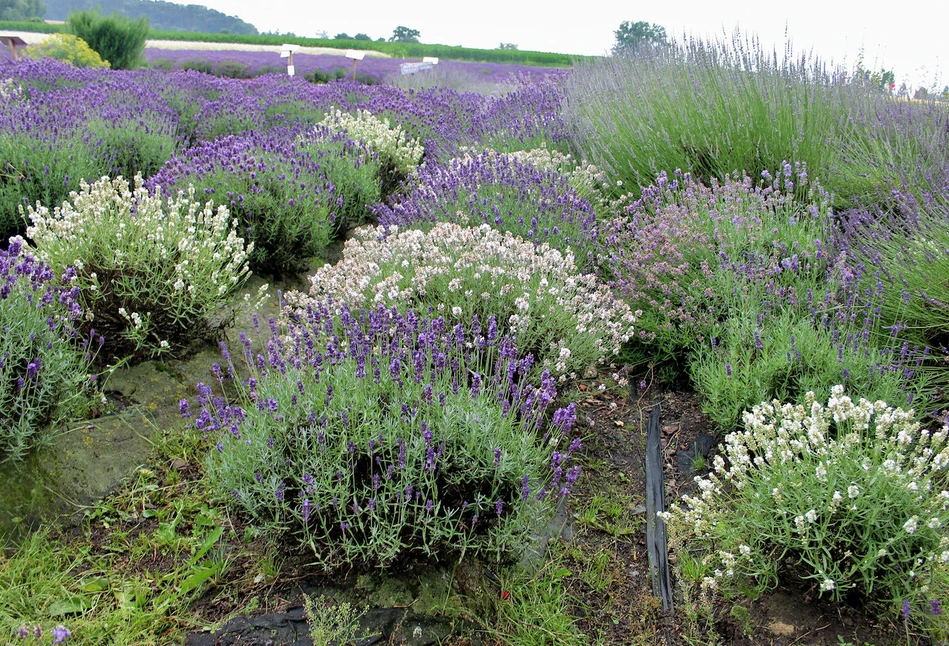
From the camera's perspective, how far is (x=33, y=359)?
2777 millimetres

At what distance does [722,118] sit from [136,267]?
4.24 metres

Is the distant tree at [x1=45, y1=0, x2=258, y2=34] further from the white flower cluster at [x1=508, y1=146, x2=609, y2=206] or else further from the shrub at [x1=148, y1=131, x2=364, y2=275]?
the white flower cluster at [x1=508, y1=146, x2=609, y2=206]

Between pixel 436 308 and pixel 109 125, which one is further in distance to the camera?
pixel 109 125

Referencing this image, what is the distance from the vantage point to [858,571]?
223 centimetres

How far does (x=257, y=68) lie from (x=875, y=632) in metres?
17.4

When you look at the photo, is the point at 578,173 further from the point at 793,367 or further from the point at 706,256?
the point at 793,367

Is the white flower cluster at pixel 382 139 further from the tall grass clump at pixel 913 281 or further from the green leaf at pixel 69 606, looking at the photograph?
the green leaf at pixel 69 606

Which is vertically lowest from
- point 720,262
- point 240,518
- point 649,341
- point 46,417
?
point 240,518

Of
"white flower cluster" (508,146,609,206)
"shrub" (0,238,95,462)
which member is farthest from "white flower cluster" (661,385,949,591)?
"white flower cluster" (508,146,609,206)

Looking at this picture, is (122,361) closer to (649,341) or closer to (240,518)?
(240,518)

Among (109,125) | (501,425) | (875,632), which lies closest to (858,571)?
(875,632)

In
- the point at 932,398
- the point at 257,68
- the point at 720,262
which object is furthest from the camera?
the point at 257,68

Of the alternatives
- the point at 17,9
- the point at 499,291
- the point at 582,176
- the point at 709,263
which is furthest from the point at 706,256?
the point at 17,9

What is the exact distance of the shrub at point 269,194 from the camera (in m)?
4.57
